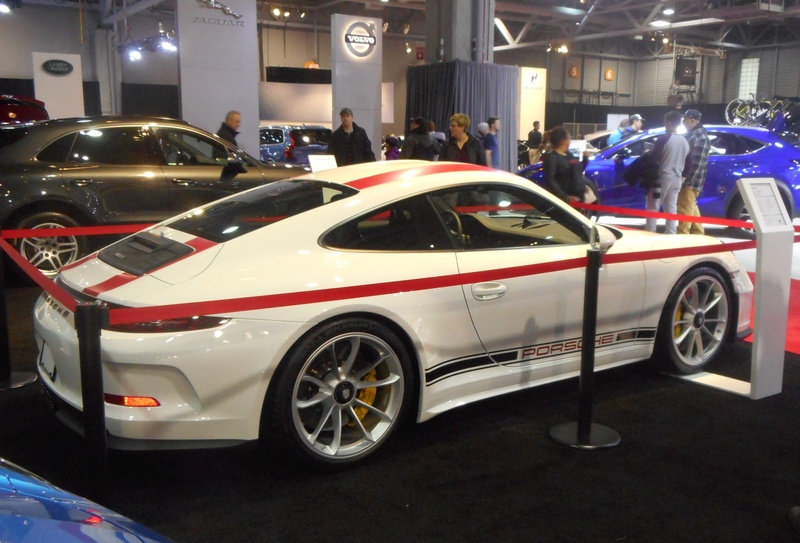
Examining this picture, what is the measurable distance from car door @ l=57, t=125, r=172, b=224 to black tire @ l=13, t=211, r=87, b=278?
24cm

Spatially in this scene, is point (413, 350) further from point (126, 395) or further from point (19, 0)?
point (19, 0)

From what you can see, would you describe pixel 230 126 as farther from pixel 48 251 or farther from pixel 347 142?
pixel 48 251

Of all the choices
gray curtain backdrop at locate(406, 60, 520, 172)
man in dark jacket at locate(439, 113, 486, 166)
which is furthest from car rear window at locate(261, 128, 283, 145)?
man in dark jacket at locate(439, 113, 486, 166)

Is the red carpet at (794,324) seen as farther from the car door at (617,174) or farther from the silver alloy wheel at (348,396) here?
the car door at (617,174)

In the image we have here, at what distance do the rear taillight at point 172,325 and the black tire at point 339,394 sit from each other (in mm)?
335

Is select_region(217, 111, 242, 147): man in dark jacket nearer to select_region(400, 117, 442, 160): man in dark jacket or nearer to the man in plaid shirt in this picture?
select_region(400, 117, 442, 160): man in dark jacket

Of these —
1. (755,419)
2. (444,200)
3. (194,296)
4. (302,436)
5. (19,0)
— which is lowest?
(755,419)

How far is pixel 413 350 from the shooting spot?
341cm

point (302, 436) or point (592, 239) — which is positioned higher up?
point (592, 239)

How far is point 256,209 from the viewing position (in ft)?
12.2

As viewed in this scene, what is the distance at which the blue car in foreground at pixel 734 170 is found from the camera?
10172mm

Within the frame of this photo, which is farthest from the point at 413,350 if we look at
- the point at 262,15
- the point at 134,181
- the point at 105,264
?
the point at 262,15

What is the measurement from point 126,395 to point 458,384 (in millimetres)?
1463

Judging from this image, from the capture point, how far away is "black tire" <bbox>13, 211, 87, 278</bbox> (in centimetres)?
667
